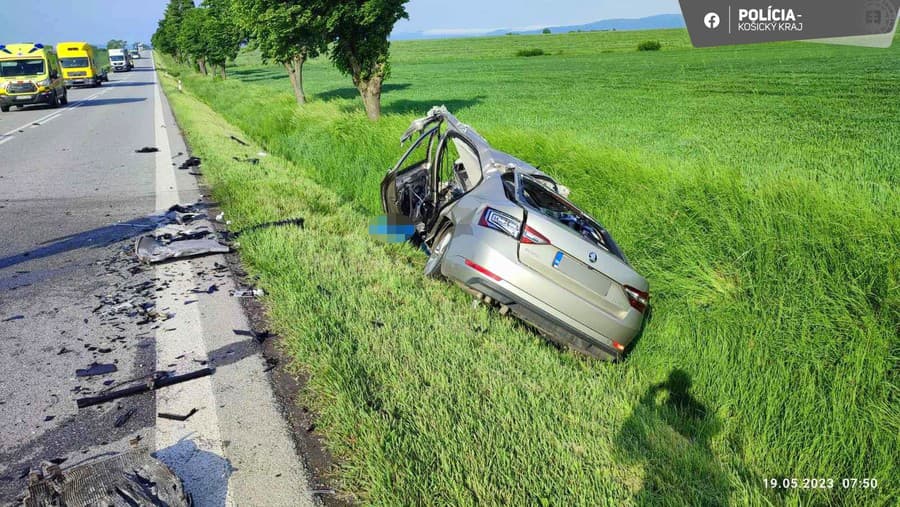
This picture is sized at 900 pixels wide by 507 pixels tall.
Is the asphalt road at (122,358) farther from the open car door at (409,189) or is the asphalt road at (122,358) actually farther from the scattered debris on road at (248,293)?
the open car door at (409,189)

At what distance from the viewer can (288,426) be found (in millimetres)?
3086

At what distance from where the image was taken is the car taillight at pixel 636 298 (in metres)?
4.11

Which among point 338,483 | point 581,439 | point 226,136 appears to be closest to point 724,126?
point 226,136

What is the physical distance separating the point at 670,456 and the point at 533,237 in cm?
167

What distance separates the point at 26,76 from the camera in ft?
81.2

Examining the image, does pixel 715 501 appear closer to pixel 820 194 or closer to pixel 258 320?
pixel 820 194

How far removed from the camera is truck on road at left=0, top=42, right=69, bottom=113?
79.2 ft

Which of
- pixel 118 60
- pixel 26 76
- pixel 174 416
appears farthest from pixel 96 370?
pixel 118 60

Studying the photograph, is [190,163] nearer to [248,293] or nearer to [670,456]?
[248,293]

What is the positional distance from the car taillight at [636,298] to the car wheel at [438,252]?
1.55 metres

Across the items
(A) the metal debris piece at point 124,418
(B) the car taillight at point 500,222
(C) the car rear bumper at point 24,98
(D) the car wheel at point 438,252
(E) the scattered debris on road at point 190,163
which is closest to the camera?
(A) the metal debris piece at point 124,418

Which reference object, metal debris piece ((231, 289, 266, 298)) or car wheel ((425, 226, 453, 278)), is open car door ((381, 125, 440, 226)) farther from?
metal debris piece ((231, 289, 266, 298))

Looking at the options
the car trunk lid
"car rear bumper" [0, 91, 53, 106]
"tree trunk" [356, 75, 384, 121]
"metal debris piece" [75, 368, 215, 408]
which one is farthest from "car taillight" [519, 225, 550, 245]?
"car rear bumper" [0, 91, 53, 106]

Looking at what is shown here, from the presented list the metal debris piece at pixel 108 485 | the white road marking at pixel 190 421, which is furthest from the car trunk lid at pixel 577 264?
the metal debris piece at pixel 108 485
